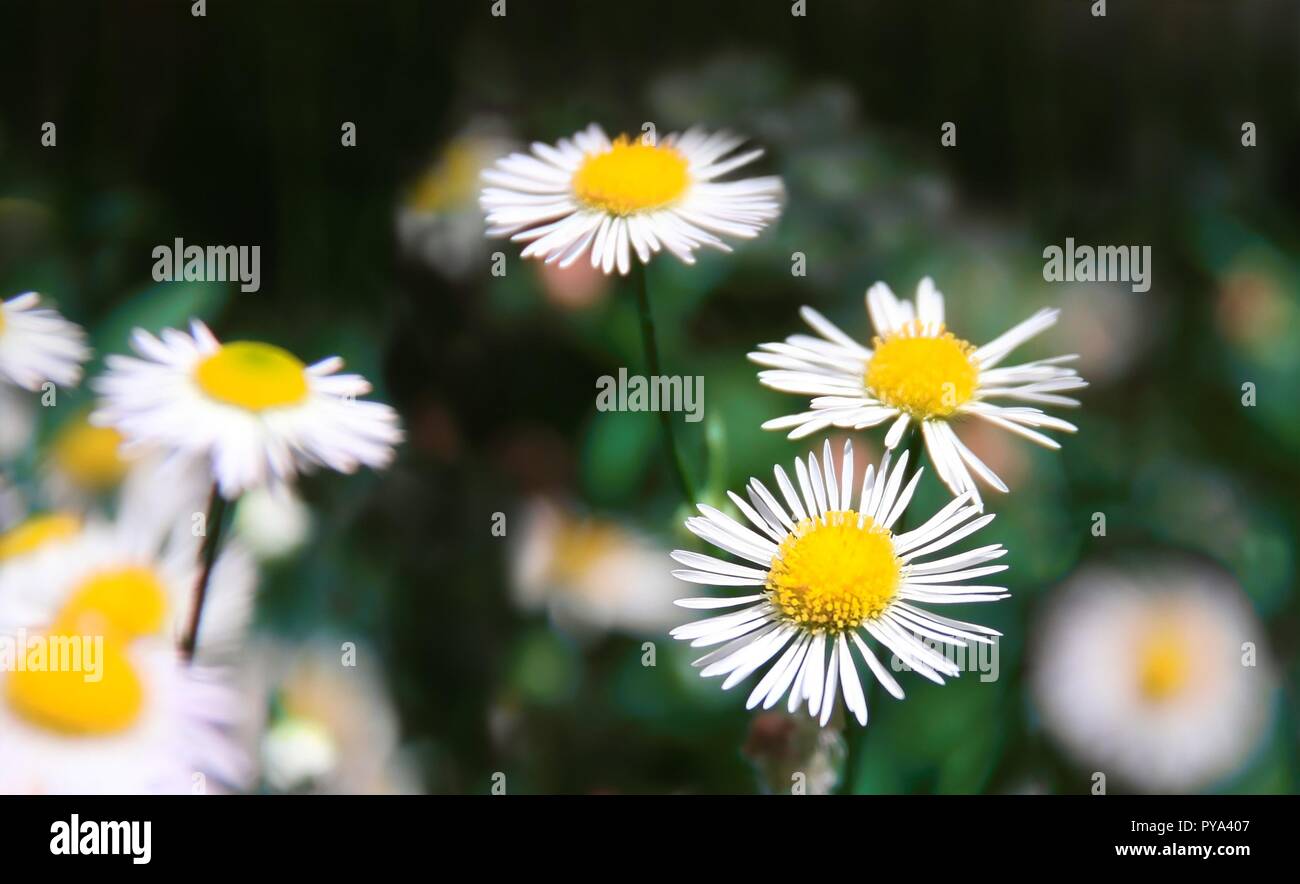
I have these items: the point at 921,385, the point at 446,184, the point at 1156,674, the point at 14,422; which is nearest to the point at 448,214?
the point at 446,184

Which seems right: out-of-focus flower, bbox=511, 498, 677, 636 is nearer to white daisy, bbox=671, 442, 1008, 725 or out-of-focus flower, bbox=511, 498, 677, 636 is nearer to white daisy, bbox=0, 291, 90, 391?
white daisy, bbox=671, 442, 1008, 725

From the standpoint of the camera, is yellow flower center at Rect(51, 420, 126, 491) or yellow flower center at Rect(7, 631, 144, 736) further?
yellow flower center at Rect(51, 420, 126, 491)

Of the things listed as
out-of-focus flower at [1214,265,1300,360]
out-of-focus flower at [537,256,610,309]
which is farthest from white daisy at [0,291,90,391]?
out-of-focus flower at [1214,265,1300,360]

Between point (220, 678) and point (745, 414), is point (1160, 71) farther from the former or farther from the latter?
point (220, 678)

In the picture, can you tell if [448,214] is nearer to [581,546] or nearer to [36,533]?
[581,546]

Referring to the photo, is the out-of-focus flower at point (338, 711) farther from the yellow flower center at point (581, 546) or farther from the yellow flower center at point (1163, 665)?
the yellow flower center at point (1163, 665)
